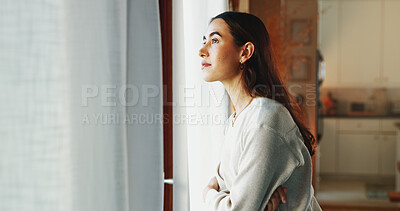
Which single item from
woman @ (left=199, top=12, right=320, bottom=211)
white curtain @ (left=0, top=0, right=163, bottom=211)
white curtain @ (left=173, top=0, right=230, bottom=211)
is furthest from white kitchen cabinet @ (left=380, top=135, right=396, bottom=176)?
white curtain @ (left=0, top=0, right=163, bottom=211)

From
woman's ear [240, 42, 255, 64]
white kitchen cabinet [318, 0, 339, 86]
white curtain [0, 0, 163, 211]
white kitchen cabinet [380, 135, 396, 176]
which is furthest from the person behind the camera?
white kitchen cabinet [318, 0, 339, 86]

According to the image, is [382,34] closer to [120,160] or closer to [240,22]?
[240,22]

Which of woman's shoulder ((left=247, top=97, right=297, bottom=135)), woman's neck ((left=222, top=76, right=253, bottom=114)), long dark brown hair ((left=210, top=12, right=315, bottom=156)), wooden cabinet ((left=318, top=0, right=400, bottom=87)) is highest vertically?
wooden cabinet ((left=318, top=0, right=400, bottom=87))

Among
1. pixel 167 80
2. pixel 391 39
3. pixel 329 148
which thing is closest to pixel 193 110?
pixel 167 80

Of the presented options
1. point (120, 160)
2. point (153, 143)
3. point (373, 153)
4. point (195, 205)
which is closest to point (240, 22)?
point (153, 143)

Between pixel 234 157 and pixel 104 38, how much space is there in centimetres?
51

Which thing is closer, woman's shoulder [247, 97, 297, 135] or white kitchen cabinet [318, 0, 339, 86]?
woman's shoulder [247, 97, 297, 135]

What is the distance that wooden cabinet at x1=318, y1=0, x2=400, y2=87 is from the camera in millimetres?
5680

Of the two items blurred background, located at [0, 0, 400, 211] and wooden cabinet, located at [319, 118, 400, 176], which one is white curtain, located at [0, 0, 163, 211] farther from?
wooden cabinet, located at [319, 118, 400, 176]

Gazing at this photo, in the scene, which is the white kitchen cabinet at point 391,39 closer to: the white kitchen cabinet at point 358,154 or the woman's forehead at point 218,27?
the white kitchen cabinet at point 358,154

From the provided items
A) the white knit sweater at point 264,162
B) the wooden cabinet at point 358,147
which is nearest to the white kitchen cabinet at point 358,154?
the wooden cabinet at point 358,147

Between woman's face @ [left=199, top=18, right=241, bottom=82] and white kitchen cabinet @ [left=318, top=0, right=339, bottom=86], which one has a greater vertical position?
white kitchen cabinet @ [left=318, top=0, right=339, bottom=86]

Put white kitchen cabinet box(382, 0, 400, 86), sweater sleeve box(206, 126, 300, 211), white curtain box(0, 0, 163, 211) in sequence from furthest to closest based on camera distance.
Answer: white kitchen cabinet box(382, 0, 400, 86) → sweater sleeve box(206, 126, 300, 211) → white curtain box(0, 0, 163, 211)

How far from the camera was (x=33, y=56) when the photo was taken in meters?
0.57
